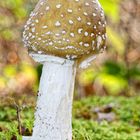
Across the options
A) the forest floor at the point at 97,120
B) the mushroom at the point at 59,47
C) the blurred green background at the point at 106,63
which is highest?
the blurred green background at the point at 106,63

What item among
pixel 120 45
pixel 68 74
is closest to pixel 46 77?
pixel 68 74

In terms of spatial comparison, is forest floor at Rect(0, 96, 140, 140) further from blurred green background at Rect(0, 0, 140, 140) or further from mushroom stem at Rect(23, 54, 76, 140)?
blurred green background at Rect(0, 0, 140, 140)

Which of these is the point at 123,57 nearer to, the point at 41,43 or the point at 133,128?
the point at 133,128

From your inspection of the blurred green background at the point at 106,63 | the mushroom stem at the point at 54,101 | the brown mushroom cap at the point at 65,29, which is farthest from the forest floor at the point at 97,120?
the blurred green background at the point at 106,63

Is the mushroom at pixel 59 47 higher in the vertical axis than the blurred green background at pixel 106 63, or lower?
lower

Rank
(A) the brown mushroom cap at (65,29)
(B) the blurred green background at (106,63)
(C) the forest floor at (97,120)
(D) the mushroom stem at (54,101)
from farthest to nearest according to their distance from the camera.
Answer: (B) the blurred green background at (106,63) < (C) the forest floor at (97,120) < (D) the mushroom stem at (54,101) < (A) the brown mushroom cap at (65,29)

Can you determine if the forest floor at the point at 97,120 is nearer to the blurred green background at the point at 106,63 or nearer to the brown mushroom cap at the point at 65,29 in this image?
the brown mushroom cap at the point at 65,29

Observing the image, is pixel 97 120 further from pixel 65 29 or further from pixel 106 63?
pixel 106 63
